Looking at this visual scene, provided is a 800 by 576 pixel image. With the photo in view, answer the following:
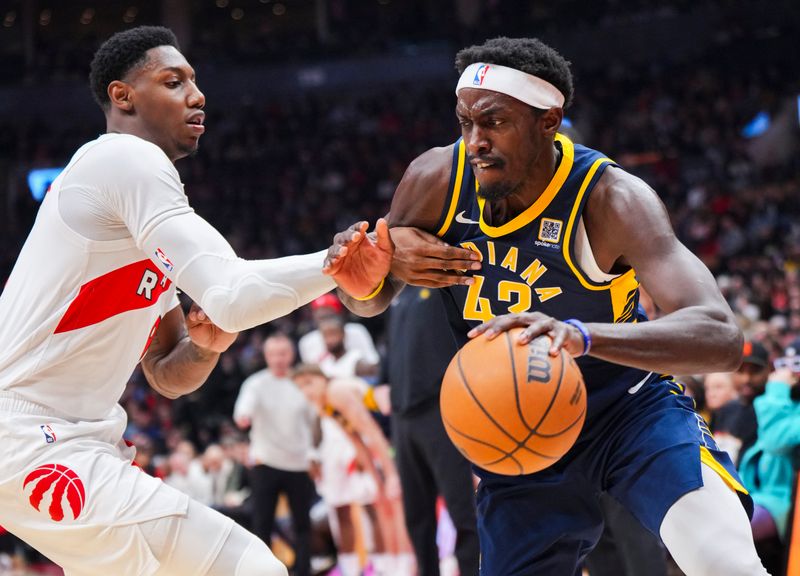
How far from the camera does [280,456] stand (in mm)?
8391

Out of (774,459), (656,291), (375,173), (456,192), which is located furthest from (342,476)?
(375,173)

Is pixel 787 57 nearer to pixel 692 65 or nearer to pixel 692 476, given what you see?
pixel 692 65

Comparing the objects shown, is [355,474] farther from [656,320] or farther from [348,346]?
[656,320]

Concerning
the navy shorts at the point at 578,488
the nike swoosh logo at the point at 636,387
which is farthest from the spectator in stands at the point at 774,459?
the nike swoosh logo at the point at 636,387

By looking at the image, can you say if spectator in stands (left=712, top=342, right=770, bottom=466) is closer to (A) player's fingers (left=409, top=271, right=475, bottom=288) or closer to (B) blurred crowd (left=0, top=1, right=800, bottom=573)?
(B) blurred crowd (left=0, top=1, right=800, bottom=573)

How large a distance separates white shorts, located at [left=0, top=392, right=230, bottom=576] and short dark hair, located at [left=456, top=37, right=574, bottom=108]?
1.77m

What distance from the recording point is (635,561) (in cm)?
473

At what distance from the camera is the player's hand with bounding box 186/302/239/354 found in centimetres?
356

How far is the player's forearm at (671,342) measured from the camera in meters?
2.83

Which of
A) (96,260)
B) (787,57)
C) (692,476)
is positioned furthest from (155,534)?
(787,57)

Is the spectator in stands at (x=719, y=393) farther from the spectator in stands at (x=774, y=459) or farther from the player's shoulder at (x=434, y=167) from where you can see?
the player's shoulder at (x=434, y=167)

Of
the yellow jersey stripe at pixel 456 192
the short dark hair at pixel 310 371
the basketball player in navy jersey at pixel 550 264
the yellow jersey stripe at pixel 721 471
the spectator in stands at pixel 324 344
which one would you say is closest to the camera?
the yellow jersey stripe at pixel 721 471

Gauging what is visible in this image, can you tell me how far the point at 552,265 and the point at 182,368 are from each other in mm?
1430

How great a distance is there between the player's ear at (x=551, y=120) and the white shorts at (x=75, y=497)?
1.69 meters
